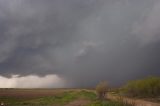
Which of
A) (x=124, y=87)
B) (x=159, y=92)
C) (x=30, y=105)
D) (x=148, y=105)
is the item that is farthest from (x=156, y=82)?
(x=30, y=105)

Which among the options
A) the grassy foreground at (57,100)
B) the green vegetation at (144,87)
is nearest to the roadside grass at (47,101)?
the grassy foreground at (57,100)

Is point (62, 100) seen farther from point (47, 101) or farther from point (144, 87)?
point (144, 87)

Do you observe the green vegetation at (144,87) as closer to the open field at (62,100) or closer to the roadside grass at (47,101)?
the open field at (62,100)

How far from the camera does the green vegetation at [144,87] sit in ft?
275

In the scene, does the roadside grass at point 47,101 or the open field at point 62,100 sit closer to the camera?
the open field at point 62,100

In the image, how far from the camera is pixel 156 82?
84.4m

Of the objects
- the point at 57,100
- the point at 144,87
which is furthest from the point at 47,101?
the point at 144,87

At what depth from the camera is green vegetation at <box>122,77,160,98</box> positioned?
8394cm

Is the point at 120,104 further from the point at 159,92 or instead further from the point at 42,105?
the point at 159,92

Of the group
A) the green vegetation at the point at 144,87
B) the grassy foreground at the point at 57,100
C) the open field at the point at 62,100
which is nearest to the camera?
the open field at the point at 62,100

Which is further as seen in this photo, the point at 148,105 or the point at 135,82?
the point at 135,82

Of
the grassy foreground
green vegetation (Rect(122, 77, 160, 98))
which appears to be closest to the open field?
the grassy foreground

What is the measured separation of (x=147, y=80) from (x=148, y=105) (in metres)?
27.7

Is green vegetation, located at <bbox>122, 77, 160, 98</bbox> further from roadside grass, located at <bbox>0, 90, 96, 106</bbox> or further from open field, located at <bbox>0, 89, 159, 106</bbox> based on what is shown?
roadside grass, located at <bbox>0, 90, 96, 106</bbox>
